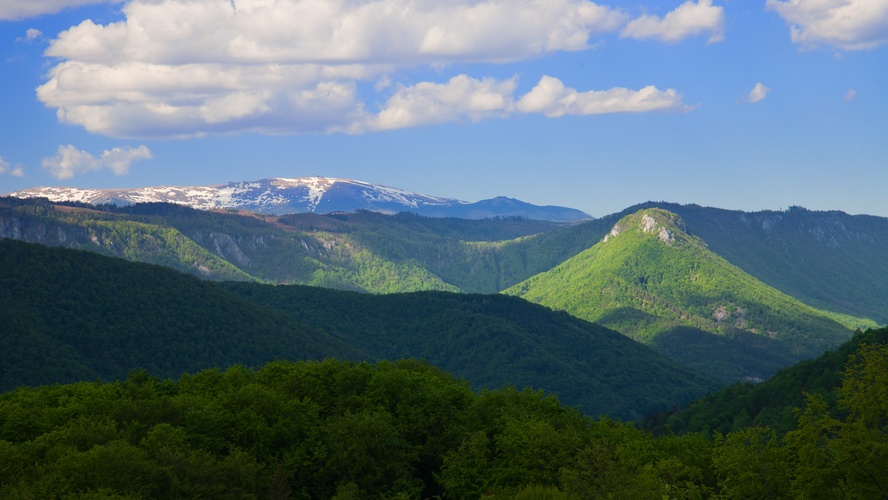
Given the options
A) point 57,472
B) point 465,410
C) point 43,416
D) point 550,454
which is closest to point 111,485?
point 57,472

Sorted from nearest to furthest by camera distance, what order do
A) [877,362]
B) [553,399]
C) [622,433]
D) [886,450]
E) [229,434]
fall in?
1. [886,450]
2. [877,362]
3. [229,434]
4. [622,433]
5. [553,399]

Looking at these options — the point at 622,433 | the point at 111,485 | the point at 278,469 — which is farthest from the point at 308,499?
the point at 622,433

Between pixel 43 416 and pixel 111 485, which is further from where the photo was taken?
pixel 43 416

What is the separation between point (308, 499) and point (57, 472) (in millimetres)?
25094

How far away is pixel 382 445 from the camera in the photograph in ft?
336

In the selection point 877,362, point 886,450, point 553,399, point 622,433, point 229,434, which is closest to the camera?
point 886,450

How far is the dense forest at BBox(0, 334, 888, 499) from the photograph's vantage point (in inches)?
3174

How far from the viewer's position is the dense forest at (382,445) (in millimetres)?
80625

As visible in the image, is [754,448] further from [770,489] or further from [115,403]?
[115,403]

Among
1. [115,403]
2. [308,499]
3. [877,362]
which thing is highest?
[877,362]

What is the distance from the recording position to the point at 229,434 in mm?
100562

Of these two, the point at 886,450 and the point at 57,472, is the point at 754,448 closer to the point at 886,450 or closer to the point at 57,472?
the point at 886,450

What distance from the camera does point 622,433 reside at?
11719 cm

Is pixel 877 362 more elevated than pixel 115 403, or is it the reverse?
pixel 877 362
